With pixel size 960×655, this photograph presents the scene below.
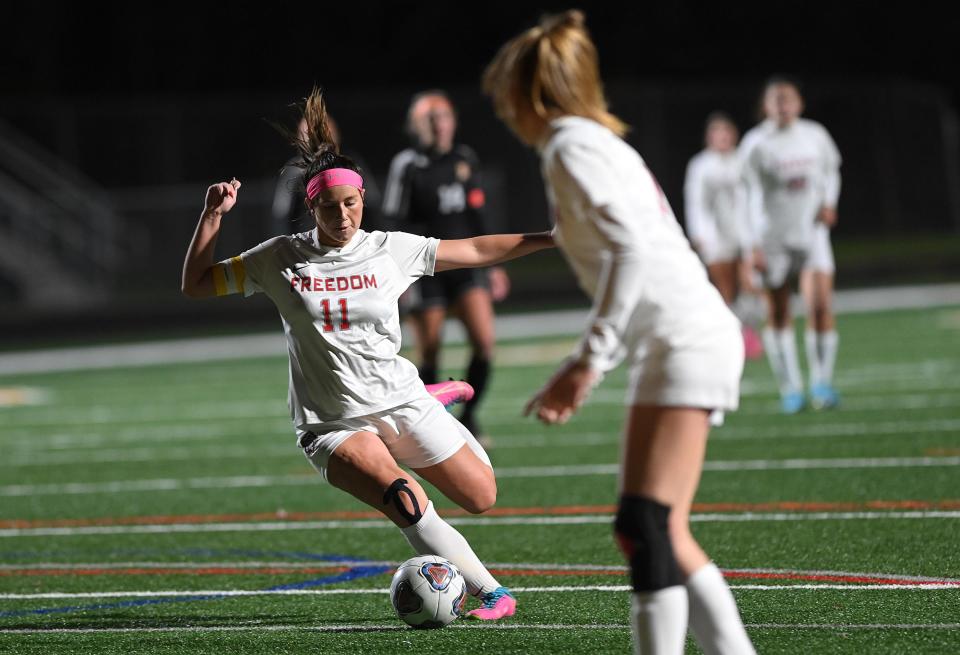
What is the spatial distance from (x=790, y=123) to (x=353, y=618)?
7.59 meters

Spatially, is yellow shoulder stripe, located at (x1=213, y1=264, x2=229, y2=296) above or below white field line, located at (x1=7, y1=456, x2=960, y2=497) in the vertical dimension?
above

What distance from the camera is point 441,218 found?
1030 centimetres

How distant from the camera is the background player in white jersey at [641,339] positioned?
12.5 feet

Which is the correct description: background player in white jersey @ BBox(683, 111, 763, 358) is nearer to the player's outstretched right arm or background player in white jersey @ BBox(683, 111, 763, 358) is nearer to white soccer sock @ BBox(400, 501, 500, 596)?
white soccer sock @ BBox(400, 501, 500, 596)

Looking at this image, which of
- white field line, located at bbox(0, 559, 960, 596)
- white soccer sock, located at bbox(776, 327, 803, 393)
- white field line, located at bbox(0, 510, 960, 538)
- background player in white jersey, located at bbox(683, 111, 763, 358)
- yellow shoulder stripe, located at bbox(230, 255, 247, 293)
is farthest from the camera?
background player in white jersey, located at bbox(683, 111, 763, 358)

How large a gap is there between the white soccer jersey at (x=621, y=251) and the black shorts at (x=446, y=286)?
20.1 feet

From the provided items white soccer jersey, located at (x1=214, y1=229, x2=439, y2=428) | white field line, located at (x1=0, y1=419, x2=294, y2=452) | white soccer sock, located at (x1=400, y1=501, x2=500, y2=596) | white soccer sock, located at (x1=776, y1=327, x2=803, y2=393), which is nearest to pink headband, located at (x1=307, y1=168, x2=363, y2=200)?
white soccer jersey, located at (x1=214, y1=229, x2=439, y2=428)

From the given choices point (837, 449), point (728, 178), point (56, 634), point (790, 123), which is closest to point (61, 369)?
point (728, 178)

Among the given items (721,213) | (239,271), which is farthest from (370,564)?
(721,213)

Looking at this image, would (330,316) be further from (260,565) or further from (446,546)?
(260,565)

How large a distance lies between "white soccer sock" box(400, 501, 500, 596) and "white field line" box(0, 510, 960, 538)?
212cm

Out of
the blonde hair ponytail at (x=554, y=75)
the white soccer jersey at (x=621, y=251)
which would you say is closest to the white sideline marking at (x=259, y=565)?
the white soccer jersey at (x=621, y=251)

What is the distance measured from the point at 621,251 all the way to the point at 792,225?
8360 mm

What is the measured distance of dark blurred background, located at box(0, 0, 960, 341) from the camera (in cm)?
2786
